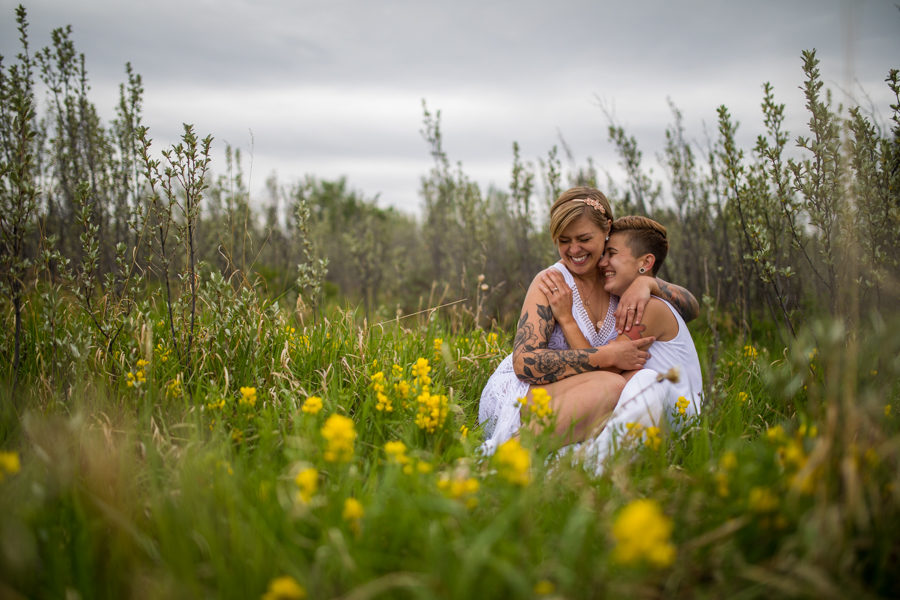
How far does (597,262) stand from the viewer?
3.22 m

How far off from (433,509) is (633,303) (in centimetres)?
182

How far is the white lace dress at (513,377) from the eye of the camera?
2.95 m

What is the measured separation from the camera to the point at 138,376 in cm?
249

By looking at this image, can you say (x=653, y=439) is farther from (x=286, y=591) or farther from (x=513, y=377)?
(x=286, y=591)

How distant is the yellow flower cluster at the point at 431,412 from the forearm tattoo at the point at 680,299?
5.06 feet

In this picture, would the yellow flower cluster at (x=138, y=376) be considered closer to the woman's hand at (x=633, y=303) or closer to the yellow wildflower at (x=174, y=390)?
the yellow wildflower at (x=174, y=390)

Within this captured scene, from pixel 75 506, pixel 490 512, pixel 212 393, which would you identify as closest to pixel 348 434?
pixel 490 512

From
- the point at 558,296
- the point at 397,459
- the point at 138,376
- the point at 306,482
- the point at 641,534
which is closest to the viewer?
the point at 641,534

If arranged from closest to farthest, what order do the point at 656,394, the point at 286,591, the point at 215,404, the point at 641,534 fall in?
the point at 641,534 < the point at 286,591 < the point at 215,404 < the point at 656,394

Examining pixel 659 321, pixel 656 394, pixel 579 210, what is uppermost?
pixel 579 210

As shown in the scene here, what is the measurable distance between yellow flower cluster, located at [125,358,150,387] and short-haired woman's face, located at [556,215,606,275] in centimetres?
234

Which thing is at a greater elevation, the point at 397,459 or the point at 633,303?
the point at 633,303

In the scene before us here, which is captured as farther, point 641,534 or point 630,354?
point 630,354

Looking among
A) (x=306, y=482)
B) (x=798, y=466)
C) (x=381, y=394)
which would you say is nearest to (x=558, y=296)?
(x=381, y=394)
